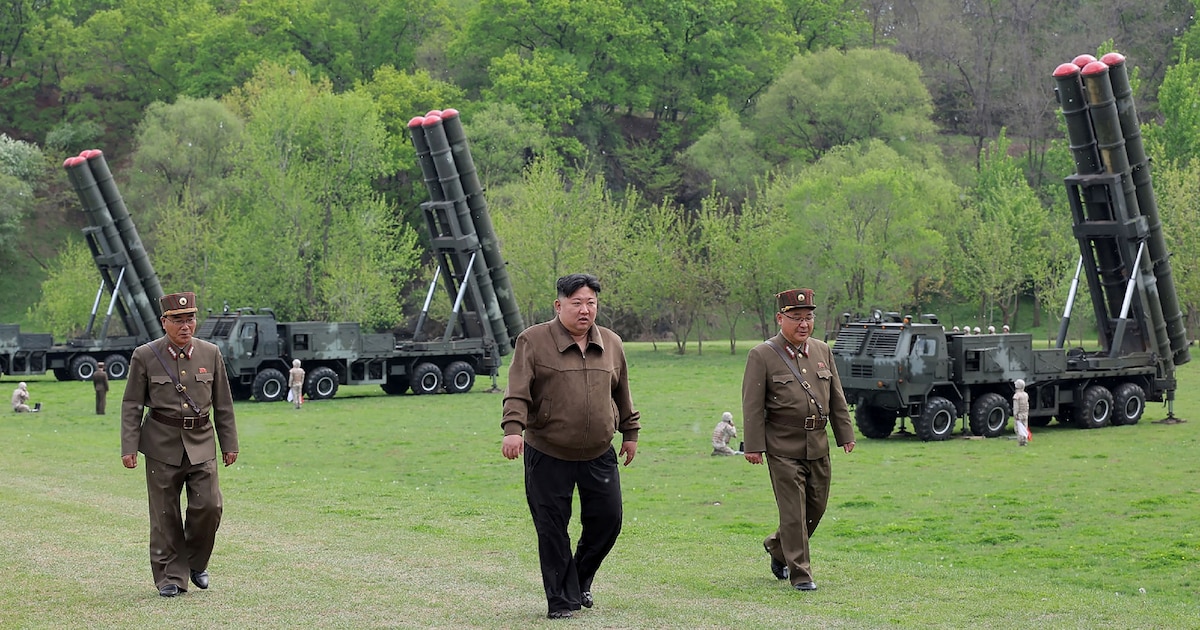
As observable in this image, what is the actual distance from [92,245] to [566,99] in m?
32.2

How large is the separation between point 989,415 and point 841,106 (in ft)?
143

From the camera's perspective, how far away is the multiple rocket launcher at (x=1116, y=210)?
26.0 meters

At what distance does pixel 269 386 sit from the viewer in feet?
111

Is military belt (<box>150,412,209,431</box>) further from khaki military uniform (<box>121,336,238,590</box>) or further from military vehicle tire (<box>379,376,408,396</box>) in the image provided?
military vehicle tire (<box>379,376,408,396</box>)

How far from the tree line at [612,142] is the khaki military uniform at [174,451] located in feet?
140

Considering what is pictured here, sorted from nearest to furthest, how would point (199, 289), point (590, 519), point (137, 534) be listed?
point (590, 519)
point (137, 534)
point (199, 289)

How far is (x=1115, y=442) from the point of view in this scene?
75.8ft

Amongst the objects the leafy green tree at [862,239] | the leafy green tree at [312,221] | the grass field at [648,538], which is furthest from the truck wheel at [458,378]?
the leafy green tree at [862,239]

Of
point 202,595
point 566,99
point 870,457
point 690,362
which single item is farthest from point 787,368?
point 566,99

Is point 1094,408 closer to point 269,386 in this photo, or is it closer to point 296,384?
point 296,384

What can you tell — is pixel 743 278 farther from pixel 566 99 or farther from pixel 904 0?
pixel 904 0

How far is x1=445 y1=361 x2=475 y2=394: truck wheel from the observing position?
36.5m

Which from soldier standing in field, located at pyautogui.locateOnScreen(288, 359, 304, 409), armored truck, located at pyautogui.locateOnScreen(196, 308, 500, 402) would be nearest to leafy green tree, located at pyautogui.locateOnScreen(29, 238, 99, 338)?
armored truck, located at pyautogui.locateOnScreen(196, 308, 500, 402)

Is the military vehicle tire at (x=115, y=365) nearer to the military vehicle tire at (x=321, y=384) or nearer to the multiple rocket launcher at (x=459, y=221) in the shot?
the military vehicle tire at (x=321, y=384)
